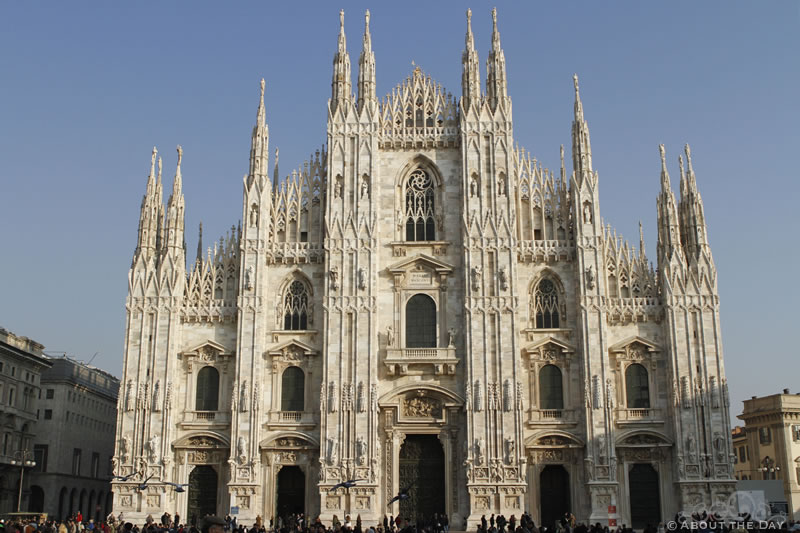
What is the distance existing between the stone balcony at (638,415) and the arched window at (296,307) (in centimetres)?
1538

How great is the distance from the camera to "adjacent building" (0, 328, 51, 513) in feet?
176

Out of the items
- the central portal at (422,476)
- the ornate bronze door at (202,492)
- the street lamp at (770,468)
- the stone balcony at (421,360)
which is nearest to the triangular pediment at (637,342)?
the stone balcony at (421,360)

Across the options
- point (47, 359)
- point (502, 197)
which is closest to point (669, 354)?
point (502, 197)

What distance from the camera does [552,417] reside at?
41219 mm

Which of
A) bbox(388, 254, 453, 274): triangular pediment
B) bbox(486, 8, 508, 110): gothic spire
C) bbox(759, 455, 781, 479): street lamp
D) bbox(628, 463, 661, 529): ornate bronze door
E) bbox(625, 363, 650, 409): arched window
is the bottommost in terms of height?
bbox(628, 463, 661, 529): ornate bronze door

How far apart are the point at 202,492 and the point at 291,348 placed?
309 inches

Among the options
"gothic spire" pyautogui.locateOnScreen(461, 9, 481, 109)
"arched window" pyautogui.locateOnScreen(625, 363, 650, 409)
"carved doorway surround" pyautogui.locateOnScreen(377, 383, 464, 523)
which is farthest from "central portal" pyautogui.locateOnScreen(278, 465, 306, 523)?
"gothic spire" pyautogui.locateOnScreen(461, 9, 481, 109)

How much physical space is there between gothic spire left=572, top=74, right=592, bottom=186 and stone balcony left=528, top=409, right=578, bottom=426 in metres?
11.0

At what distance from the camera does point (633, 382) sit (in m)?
41.6

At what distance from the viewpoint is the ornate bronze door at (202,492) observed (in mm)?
41250

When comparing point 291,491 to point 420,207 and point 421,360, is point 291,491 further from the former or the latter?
point 420,207

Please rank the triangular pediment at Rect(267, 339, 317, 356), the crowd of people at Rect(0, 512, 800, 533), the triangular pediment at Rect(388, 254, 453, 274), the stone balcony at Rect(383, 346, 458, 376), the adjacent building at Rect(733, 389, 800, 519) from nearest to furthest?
1. the crowd of people at Rect(0, 512, 800, 533)
2. the stone balcony at Rect(383, 346, 458, 376)
3. the triangular pediment at Rect(267, 339, 317, 356)
4. the triangular pediment at Rect(388, 254, 453, 274)
5. the adjacent building at Rect(733, 389, 800, 519)

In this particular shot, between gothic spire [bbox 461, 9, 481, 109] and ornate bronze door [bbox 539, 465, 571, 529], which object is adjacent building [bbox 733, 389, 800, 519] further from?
gothic spire [bbox 461, 9, 481, 109]

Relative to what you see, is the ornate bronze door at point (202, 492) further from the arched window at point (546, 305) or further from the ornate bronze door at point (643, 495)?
the ornate bronze door at point (643, 495)
